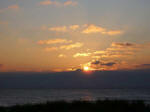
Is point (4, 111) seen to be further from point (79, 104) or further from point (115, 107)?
point (115, 107)

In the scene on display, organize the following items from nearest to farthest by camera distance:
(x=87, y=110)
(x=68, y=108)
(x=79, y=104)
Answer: (x=87, y=110)
(x=68, y=108)
(x=79, y=104)

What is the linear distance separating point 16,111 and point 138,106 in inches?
396

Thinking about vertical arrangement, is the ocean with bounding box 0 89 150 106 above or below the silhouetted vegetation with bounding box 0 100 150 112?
below

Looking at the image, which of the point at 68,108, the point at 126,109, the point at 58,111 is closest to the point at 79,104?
the point at 68,108

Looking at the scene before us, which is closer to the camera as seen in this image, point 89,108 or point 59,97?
point 89,108

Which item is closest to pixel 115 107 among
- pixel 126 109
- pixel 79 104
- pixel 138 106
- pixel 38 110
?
pixel 126 109

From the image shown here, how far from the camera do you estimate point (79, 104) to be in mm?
18672

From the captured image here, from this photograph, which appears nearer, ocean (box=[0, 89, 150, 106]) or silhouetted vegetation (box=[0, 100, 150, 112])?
silhouetted vegetation (box=[0, 100, 150, 112])

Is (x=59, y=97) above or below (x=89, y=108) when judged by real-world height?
below

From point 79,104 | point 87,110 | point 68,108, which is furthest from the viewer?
point 79,104

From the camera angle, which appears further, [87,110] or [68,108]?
[68,108]

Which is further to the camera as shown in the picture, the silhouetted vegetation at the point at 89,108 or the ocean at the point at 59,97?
the ocean at the point at 59,97

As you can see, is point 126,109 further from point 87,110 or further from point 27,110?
point 27,110

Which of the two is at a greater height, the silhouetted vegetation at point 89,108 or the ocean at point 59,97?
the silhouetted vegetation at point 89,108
